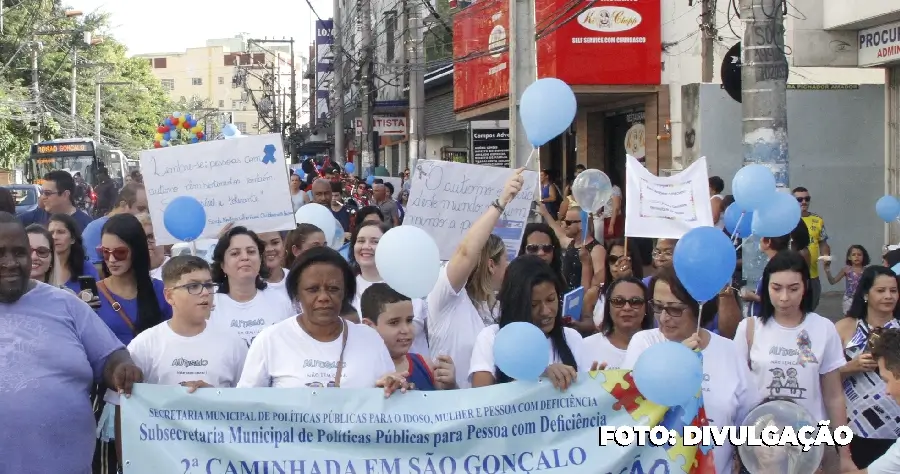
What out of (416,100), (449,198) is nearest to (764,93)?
(449,198)

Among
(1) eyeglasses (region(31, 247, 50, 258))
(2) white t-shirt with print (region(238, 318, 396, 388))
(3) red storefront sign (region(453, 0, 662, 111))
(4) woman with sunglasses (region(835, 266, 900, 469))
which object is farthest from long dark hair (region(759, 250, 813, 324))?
(3) red storefront sign (region(453, 0, 662, 111))

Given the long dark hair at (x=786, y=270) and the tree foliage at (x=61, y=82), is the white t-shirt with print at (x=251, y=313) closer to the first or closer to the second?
the long dark hair at (x=786, y=270)

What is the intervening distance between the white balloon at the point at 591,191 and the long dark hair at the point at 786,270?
3881mm

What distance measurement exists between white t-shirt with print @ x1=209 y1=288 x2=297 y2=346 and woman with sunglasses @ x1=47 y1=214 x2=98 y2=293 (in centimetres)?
96

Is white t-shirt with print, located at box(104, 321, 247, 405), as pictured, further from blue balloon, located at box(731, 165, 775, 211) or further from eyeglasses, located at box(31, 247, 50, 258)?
blue balloon, located at box(731, 165, 775, 211)

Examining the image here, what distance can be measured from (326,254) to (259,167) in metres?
3.01

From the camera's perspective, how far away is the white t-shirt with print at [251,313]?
5.77 metres

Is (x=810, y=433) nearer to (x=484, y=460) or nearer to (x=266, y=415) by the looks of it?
(x=484, y=460)

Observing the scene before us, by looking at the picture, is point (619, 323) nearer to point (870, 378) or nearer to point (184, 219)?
point (870, 378)

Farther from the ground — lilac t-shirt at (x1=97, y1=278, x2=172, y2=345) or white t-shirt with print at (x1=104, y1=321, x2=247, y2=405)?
lilac t-shirt at (x1=97, y1=278, x2=172, y2=345)

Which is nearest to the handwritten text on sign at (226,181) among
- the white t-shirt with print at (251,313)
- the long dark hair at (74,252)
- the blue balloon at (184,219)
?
the blue balloon at (184,219)

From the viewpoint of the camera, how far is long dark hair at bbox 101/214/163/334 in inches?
216

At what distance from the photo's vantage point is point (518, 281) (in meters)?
4.73

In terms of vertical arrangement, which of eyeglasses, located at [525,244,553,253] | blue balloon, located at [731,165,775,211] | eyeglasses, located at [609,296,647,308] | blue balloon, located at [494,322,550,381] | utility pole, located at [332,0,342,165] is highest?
utility pole, located at [332,0,342,165]
